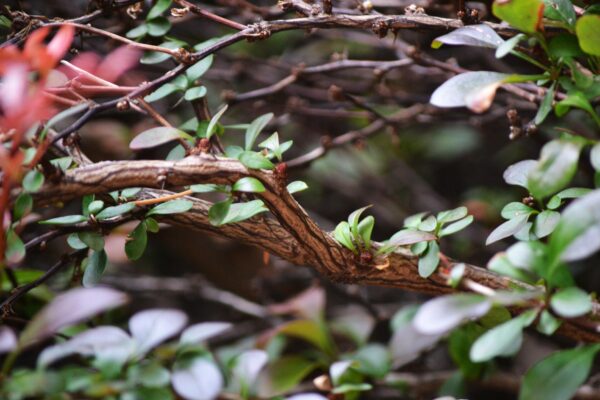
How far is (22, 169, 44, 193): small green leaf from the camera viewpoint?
501mm

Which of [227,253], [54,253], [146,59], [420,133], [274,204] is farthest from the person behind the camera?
[420,133]

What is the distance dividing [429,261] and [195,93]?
347 millimetres

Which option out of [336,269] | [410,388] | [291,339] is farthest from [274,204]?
[291,339]

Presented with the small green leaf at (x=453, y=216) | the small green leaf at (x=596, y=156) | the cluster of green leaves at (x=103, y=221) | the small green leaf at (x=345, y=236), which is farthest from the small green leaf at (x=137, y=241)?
the small green leaf at (x=596, y=156)

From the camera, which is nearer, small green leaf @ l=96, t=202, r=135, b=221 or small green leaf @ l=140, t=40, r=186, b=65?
small green leaf @ l=96, t=202, r=135, b=221

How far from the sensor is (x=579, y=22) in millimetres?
514

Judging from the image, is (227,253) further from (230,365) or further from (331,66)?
(230,365)

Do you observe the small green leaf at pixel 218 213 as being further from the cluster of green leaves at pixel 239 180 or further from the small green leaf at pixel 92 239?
the small green leaf at pixel 92 239

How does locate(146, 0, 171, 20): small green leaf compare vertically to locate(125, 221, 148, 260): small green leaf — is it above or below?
above

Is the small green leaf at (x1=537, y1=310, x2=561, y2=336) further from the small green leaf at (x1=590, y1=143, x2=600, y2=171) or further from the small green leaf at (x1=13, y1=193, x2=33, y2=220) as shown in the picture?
the small green leaf at (x1=13, y1=193, x2=33, y2=220)

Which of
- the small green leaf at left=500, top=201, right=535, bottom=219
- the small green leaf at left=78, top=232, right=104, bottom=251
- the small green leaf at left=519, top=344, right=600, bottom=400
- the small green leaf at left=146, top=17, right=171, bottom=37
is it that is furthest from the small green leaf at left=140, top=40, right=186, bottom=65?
the small green leaf at left=519, top=344, right=600, bottom=400

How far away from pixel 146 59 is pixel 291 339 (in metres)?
0.93

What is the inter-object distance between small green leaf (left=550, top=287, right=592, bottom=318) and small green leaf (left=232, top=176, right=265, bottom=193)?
273 mm

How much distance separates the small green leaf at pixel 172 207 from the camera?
62 centimetres
